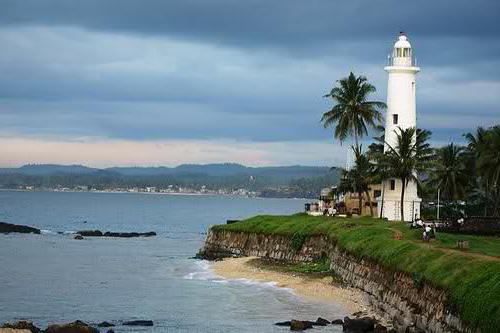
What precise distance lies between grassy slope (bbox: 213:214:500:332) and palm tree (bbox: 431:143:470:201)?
1569cm

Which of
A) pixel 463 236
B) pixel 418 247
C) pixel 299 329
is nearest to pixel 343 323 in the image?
pixel 299 329

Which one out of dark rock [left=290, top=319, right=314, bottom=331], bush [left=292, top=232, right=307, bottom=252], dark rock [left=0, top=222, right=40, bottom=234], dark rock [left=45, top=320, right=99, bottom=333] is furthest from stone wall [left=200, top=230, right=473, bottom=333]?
dark rock [left=0, top=222, right=40, bottom=234]

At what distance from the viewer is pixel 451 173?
86.3m

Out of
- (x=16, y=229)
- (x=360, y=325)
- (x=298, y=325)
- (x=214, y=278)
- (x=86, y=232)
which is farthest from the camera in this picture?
(x=16, y=229)

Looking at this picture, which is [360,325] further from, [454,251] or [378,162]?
[378,162]

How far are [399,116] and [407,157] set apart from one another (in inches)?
198

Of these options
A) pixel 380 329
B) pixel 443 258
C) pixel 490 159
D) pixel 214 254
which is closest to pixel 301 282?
pixel 380 329

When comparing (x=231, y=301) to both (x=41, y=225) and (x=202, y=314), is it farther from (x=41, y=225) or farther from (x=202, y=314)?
(x=41, y=225)

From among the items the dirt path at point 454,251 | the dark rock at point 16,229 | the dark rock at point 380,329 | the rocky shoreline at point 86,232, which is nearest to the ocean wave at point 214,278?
the dirt path at point 454,251

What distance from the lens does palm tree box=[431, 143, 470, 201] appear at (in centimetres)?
8594

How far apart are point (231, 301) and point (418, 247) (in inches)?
491

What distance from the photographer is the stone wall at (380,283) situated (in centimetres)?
3556

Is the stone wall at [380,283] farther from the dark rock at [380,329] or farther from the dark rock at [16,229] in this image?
the dark rock at [16,229]

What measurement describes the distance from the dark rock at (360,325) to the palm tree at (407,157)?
3447 cm
